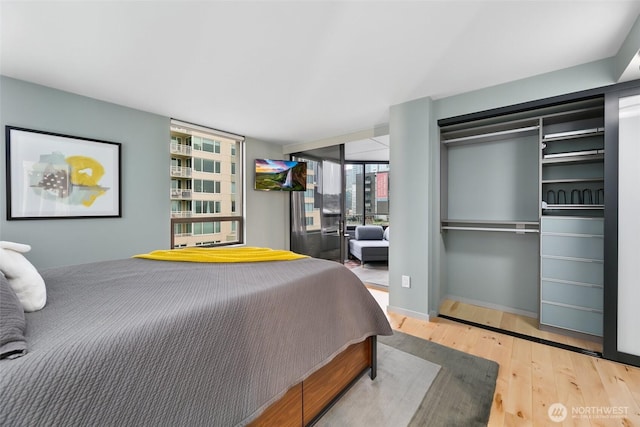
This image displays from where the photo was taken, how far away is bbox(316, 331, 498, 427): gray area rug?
1.55 meters

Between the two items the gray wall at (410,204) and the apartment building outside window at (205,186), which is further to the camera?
the apartment building outside window at (205,186)

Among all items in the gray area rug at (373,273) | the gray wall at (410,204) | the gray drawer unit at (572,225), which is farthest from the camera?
the gray area rug at (373,273)

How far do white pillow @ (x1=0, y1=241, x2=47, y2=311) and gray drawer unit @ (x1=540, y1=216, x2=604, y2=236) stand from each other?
3.63m

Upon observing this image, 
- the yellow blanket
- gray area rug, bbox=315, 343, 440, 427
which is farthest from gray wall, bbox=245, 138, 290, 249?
gray area rug, bbox=315, 343, 440, 427

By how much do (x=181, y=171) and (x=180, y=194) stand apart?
367 mm

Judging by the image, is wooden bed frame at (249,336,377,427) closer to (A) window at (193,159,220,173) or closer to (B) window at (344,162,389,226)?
(A) window at (193,159,220,173)

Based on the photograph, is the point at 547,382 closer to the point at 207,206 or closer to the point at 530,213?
the point at 530,213

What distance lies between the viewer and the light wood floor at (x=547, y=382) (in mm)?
1597

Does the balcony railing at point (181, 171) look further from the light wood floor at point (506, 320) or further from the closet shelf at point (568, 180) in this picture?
the closet shelf at point (568, 180)

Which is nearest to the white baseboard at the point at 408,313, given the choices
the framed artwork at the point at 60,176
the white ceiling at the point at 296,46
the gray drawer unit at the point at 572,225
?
the gray drawer unit at the point at 572,225

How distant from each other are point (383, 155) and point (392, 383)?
447cm

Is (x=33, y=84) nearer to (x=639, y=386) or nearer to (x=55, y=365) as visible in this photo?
(x=55, y=365)

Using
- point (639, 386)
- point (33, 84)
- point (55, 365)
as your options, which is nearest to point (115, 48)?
point (33, 84)

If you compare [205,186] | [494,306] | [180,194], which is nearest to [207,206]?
[205,186]
